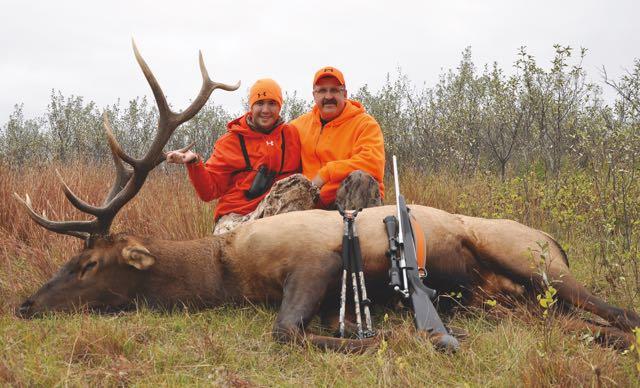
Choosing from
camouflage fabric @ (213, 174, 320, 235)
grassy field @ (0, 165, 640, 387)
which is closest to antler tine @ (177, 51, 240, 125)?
camouflage fabric @ (213, 174, 320, 235)

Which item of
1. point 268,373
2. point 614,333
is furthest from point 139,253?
point 614,333

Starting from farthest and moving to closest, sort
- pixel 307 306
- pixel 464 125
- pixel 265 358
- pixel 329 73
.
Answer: pixel 464 125, pixel 329 73, pixel 307 306, pixel 265 358

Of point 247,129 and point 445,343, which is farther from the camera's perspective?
point 247,129

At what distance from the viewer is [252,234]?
13.5ft

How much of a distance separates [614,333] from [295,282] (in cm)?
192

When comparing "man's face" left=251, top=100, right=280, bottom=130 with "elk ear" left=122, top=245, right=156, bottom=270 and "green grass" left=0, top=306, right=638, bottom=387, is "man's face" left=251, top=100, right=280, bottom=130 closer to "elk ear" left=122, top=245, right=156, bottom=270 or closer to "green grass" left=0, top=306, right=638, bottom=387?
"elk ear" left=122, top=245, right=156, bottom=270

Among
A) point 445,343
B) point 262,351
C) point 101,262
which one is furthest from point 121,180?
point 445,343

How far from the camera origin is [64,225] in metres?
4.21

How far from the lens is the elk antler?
4199 mm

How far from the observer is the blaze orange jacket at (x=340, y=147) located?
536 cm

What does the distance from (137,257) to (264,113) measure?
2172mm

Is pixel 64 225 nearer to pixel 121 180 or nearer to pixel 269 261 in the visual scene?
pixel 121 180

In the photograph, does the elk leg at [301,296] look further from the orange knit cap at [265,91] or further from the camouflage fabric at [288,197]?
the orange knit cap at [265,91]

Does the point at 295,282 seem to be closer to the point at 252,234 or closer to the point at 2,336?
the point at 252,234
